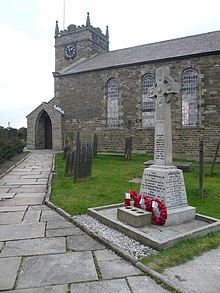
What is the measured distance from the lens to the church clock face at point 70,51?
29.1m

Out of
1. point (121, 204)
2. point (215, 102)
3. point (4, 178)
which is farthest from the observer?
point (215, 102)

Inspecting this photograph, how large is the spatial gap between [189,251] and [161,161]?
1899 mm

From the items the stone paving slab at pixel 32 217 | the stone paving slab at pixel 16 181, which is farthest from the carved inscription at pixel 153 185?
the stone paving slab at pixel 16 181

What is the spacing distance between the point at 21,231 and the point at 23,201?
7.03 feet

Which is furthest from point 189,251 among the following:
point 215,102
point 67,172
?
point 215,102

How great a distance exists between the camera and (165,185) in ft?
15.5

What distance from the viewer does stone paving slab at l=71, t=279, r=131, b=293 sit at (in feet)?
8.58

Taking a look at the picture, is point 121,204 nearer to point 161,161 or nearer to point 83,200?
Result: point 83,200

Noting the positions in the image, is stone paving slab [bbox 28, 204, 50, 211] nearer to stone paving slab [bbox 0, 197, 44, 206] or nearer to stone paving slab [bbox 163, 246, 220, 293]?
stone paving slab [bbox 0, 197, 44, 206]

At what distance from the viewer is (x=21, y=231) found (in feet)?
14.3

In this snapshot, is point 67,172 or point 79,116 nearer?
point 67,172

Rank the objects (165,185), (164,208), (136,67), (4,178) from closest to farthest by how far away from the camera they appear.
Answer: (164,208) → (165,185) → (4,178) → (136,67)

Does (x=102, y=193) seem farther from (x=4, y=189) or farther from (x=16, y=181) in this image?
(x=16, y=181)

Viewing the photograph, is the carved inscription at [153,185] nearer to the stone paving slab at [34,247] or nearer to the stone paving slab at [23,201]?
the stone paving slab at [34,247]
